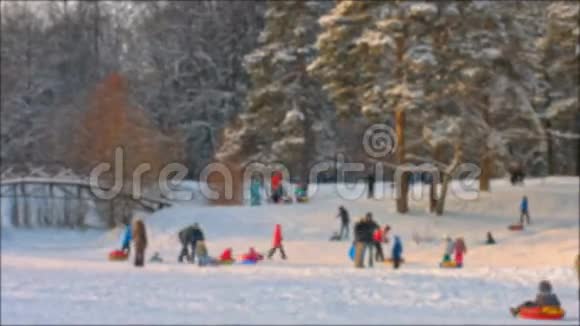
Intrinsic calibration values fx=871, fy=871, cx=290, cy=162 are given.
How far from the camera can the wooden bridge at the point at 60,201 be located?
129 feet

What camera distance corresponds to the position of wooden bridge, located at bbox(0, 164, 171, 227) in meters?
39.4

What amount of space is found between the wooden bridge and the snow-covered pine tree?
8.66 metres

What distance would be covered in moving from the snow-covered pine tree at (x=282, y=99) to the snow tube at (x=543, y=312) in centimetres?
3009

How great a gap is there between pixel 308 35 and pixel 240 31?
44.6ft

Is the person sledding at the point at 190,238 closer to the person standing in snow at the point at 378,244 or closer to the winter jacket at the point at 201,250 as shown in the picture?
the winter jacket at the point at 201,250

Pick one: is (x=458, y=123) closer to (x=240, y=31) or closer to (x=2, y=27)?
(x=240, y=31)

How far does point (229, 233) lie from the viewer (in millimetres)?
35625

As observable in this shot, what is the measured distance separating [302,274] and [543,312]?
7.17 meters

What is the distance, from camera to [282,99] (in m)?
47.6

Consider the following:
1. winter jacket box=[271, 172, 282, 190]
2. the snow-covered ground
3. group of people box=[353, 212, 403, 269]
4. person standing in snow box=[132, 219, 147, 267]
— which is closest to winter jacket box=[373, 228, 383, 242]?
group of people box=[353, 212, 403, 269]

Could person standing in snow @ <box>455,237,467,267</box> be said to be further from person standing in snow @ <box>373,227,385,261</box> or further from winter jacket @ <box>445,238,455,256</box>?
person standing in snow @ <box>373,227,385,261</box>

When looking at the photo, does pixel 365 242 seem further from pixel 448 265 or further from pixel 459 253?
pixel 459 253

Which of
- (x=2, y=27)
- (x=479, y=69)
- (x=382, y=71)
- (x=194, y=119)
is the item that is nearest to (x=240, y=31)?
(x=194, y=119)

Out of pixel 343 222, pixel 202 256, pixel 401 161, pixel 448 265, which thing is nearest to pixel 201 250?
pixel 202 256
